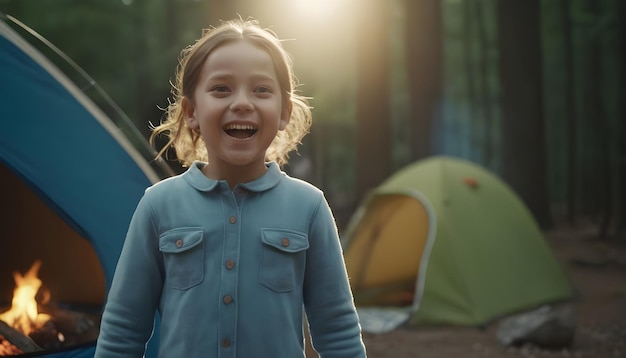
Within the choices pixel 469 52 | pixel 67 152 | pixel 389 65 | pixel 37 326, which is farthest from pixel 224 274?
pixel 469 52

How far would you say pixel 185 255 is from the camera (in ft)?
5.46

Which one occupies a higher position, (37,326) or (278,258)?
(278,258)

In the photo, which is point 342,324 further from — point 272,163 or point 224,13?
point 224,13

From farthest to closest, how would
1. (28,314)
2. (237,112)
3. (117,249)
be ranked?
(28,314) → (117,249) → (237,112)

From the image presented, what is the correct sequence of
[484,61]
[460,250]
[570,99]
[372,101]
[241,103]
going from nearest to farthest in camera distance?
[241,103]
[460,250]
[372,101]
[570,99]
[484,61]

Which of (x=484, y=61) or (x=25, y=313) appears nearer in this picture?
(x=25, y=313)

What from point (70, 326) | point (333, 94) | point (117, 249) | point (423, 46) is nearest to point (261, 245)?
point (117, 249)

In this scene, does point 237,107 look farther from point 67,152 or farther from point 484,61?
point 484,61

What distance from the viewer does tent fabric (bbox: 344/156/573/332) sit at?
689 cm

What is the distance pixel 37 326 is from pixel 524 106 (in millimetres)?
10516

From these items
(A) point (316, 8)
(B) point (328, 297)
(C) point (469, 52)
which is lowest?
(B) point (328, 297)

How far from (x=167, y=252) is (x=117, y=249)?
1577mm

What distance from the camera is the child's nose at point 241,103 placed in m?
1.65

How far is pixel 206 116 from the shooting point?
1.68m
